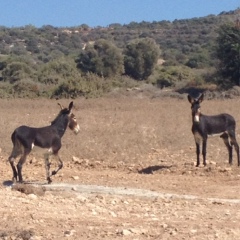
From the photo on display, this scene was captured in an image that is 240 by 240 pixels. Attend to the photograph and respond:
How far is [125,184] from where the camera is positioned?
606 inches

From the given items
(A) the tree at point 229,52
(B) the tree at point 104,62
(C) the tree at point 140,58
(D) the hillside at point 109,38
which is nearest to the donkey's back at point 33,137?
(A) the tree at point 229,52

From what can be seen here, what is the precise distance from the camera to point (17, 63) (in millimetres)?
62969

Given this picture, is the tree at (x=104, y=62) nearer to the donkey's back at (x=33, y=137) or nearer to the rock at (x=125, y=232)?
the donkey's back at (x=33, y=137)

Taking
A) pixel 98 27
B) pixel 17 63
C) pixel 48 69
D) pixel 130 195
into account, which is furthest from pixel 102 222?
pixel 98 27

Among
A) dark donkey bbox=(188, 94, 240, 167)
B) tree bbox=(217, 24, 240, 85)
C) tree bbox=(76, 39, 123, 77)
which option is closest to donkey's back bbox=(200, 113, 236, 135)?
dark donkey bbox=(188, 94, 240, 167)

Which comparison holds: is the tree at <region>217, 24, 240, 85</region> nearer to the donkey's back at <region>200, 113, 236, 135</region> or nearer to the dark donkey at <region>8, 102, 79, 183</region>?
the donkey's back at <region>200, 113, 236, 135</region>

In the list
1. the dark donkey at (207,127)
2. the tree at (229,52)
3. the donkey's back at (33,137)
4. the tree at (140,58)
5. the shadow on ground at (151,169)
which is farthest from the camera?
the tree at (140,58)

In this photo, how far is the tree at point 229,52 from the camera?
155 feet

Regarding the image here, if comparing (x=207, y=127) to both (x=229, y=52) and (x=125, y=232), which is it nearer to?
(x=125, y=232)

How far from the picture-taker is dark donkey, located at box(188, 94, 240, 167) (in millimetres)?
17781

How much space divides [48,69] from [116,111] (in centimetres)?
3204

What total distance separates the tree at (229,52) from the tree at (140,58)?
17947 millimetres

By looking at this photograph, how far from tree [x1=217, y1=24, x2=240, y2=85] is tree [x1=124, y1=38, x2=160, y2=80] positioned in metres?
17.9

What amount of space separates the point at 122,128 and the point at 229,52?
86.5 ft
